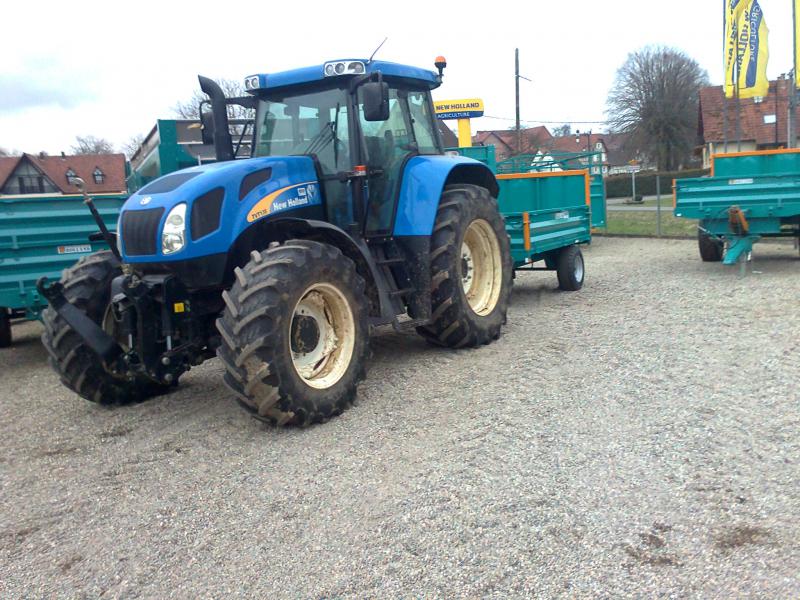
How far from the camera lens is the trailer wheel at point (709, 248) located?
36.1 ft

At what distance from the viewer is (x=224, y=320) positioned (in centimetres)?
433

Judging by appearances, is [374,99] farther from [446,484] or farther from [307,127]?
[446,484]

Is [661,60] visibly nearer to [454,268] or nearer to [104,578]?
[454,268]

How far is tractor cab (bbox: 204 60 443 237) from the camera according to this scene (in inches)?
217

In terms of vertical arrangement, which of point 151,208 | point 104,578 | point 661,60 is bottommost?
point 104,578

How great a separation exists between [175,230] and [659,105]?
168 ft

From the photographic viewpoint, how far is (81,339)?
498cm

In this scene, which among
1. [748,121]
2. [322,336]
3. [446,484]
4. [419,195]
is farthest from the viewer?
[748,121]

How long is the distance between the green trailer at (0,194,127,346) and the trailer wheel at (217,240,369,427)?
12.3 feet

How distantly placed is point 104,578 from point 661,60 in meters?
55.8

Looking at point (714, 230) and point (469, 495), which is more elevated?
point (714, 230)

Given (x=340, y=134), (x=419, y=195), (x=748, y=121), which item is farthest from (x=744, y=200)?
(x=748, y=121)

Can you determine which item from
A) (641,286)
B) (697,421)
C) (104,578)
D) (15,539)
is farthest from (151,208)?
(641,286)

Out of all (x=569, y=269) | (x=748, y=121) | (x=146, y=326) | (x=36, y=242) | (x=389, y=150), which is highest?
(x=748, y=121)
